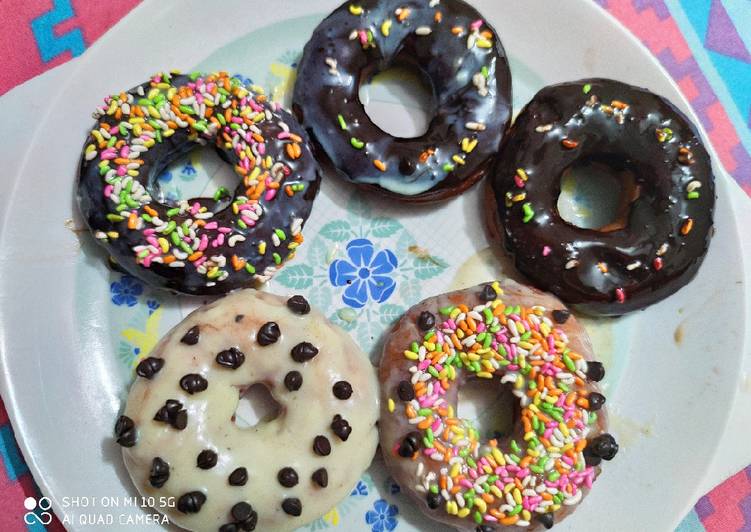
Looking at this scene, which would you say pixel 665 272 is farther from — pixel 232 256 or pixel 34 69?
pixel 34 69

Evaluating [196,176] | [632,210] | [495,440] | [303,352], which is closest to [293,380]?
[303,352]

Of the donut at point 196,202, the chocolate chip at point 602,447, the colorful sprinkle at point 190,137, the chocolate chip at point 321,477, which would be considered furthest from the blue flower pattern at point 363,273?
the chocolate chip at point 602,447

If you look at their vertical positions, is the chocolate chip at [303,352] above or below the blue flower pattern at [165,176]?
below

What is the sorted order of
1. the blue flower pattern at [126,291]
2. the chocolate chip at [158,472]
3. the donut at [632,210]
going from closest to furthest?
the chocolate chip at [158,472], the donut at [632,210], the blue flower pattern at [126,291]

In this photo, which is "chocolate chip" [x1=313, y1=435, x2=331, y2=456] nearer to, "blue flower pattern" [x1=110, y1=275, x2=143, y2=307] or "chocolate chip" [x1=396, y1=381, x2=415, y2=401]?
"chocolate chip" [x1=396, y1=381, x2=415, y2=401]

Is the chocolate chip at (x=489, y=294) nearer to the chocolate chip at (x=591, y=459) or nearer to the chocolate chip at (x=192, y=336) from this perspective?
the chocolate chip at (x=591, y=459)
